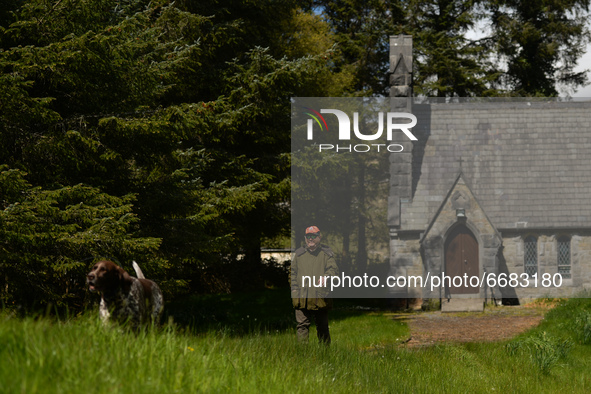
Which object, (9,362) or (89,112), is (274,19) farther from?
(9,362)

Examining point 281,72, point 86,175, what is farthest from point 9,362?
point 281,72

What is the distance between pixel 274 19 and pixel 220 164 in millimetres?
5777

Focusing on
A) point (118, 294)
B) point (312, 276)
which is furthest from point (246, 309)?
point (118, 294)

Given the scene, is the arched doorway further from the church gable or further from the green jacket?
the green jacket

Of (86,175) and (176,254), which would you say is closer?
(86,175)

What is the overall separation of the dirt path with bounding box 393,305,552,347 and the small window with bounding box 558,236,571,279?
229 centimetres

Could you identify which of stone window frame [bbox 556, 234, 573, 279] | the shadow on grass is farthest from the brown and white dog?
stone window frame [bbox 556, 234, 573, 279]

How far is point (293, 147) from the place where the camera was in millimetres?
20062

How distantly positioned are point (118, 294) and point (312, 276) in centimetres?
381

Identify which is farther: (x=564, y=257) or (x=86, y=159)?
(x=564, y=257)

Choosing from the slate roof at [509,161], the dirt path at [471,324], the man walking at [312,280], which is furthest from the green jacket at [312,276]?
the slate roof at [509,161]

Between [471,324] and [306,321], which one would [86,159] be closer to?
[306,321]

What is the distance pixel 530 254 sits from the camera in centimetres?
2291

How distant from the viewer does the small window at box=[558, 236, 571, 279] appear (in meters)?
22.8
